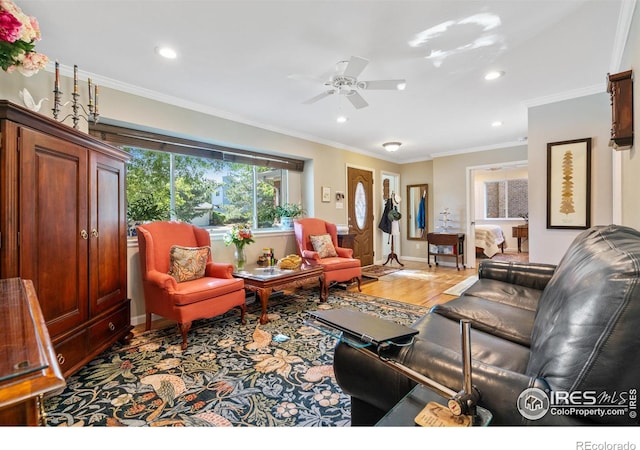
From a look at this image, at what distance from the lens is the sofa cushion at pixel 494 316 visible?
1.54 m

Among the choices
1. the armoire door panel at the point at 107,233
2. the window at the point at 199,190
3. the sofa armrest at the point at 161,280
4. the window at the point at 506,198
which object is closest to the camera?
the armoire door panel at the point at 107,233

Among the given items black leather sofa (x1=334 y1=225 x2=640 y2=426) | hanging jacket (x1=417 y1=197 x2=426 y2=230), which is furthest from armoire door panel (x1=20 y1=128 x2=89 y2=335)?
hanging jacket (x1=417 y1=197 x2=426 y2=230)

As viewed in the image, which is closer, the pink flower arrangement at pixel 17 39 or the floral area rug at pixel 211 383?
the pink flower arrangement at pixel 17 39

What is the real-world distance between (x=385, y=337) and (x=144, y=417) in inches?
61.6

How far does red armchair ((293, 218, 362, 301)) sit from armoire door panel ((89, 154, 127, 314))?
215cm

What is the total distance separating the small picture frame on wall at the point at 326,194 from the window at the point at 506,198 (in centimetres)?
623

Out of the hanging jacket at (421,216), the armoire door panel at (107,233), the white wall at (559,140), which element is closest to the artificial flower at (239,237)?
the armoire door panel at (107,233)

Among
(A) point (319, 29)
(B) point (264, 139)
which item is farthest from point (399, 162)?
(A) point (319, 29)

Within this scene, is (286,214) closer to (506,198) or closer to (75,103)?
(75,103)

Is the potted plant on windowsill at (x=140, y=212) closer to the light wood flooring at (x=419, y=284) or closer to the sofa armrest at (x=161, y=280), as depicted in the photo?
the sofa armrest at (x=161, y=280)

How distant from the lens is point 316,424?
4.92 ft

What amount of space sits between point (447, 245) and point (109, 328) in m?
5.69

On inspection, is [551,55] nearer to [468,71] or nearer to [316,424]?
[468,71]

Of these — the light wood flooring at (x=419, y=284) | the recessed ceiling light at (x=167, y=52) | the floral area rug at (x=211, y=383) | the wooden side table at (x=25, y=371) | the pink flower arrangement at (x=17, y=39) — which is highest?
the recessed ceiling light at (x=167, y=52)
